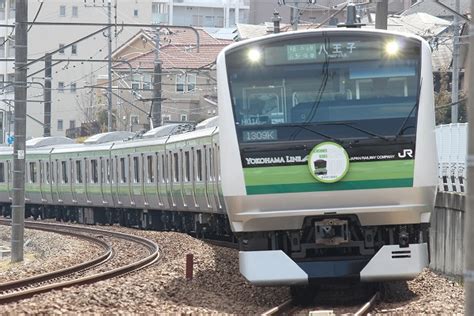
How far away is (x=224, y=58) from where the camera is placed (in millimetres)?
11594

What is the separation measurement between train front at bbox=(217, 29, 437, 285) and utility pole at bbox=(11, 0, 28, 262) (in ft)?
31.9

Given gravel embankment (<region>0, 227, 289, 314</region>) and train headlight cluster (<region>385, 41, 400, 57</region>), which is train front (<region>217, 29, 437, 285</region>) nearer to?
train headlight cluster (<region>385, 41, 400, 57</region>)

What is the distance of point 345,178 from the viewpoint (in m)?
11.2

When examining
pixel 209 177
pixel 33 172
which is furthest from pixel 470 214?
pixel 33 172

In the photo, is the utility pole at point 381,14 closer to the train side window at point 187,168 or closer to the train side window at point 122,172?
the train side window at point 187,168

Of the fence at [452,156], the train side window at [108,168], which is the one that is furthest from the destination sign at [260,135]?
the train side window at [108,168]

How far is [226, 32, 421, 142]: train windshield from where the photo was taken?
37.1 feet

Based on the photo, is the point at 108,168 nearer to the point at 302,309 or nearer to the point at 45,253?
the point at 45,253

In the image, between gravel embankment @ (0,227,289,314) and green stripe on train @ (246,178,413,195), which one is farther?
gravel embankment @ (0,227,289,314)

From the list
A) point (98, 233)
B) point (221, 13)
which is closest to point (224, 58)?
point (98, 233)

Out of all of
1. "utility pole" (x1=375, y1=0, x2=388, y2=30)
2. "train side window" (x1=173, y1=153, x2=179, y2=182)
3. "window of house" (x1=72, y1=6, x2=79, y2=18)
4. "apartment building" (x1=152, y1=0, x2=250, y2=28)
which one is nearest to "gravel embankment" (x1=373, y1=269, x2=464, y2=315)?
"utility pole" (x1=375, y1=0, x2=388, y2=30)

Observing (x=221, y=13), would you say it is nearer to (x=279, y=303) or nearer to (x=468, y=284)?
(x=279, y=303)

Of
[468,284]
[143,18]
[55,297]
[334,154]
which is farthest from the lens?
[143,18]

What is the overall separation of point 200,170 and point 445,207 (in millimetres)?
5817
